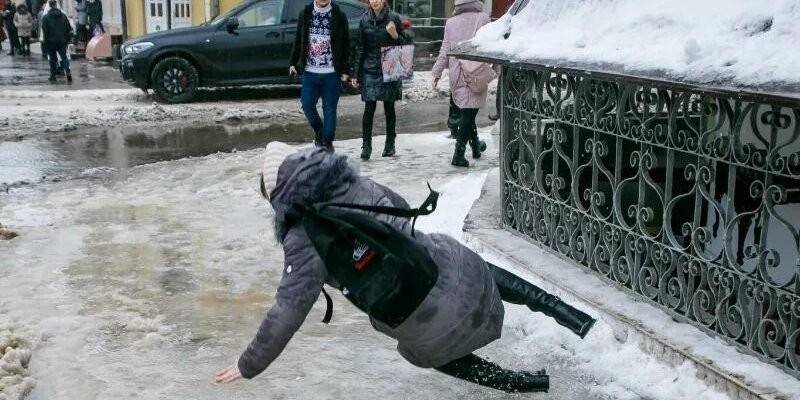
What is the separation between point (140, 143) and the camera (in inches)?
437

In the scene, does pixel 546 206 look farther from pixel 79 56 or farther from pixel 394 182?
pixel 79 56

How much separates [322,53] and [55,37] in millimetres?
12013

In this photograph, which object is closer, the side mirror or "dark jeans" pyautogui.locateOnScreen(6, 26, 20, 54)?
the side mirror

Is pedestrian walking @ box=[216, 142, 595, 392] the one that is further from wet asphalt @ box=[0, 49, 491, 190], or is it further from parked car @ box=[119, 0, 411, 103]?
parked car @ box=[119, 0, 411, 103]

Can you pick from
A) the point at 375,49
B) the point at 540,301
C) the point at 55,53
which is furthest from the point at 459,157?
the point at 55,53

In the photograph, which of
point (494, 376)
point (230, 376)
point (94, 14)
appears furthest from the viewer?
point (94, 14)

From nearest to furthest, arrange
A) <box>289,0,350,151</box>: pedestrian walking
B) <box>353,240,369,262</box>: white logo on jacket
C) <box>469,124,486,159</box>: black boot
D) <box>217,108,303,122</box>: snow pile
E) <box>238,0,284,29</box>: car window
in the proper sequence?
<box>353,240,369,262</box>: white logo on jacket → <box>289,0,350,151</box>: pedestrian walking → <box>469,124,486,159</box>: black boot → <box>217,108,303,122</box>: snow pile → <box>238,0,284,29</box>: car window

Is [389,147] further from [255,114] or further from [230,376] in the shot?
[230,376]

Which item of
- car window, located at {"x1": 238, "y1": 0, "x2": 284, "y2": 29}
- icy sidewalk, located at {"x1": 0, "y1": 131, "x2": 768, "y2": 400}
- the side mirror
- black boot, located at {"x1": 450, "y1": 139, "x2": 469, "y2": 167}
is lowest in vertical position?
icy sidewalk, located at {"x1": 0, "y1": 131, "x2": 768, "y2": 400}

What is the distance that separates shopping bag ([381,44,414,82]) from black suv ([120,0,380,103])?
20.1 feet

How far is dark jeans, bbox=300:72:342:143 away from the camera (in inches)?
350

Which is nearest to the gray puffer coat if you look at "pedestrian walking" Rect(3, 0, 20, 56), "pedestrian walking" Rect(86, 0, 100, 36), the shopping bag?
the shopping bag

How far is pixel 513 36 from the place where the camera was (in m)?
5.32

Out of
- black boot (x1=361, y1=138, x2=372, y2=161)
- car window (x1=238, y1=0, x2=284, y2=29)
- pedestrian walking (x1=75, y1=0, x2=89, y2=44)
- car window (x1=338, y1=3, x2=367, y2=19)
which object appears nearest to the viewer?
black boot (x1=361, y1=138, x2=372, y2=161)
